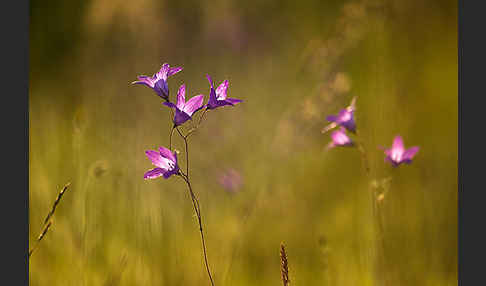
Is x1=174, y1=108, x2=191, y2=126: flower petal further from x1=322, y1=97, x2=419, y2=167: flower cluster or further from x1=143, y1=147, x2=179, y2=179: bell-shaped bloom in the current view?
x1=322, y1=97, x2=419, y2=167: flower cluster

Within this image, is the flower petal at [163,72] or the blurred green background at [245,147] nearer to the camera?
the flower petal at [163,72]

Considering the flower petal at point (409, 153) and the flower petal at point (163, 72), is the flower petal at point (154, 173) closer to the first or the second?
the flower petal at point (163, 72)

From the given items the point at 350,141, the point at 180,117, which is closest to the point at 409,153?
the point at 350,141

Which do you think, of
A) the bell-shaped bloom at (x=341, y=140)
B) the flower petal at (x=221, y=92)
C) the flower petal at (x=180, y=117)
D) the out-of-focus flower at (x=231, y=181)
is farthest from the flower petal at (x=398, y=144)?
the out-of-focus flower at (x=231, y=181)

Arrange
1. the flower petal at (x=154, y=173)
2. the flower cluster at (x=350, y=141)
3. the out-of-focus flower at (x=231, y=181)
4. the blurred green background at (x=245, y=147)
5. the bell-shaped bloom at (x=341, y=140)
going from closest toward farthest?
the flower petal at (x=154, y=173), the flower cluster at (x=350, y=141), the bell-shaped bloom at (x=341, y=140), the blurred green background at (x=245, y=147), the out-of-focus flower at (x=231, y=181)

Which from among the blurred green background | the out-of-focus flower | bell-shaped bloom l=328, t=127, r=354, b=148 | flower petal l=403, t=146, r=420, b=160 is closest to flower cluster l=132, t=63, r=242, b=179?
the blurred green background
